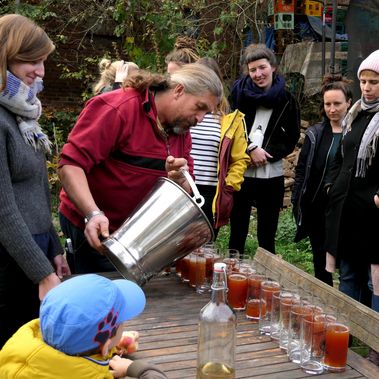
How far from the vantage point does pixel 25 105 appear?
194 centimetres

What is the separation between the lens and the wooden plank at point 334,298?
185 cm

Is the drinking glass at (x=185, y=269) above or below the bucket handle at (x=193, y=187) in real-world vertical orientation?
below

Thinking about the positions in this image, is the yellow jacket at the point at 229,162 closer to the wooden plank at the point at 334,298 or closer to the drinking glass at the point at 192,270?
the wooden plank at the point at 334,298

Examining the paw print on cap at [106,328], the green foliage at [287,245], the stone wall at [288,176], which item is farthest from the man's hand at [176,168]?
the stone wall at [288,176]

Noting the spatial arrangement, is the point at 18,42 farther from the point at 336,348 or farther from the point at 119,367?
the point at 336,348

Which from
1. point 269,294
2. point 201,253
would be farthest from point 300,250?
point 269,294

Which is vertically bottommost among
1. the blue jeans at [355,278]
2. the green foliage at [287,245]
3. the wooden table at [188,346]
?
the green foliage at [287,245]

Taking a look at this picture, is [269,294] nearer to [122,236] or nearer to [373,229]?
[122,236]

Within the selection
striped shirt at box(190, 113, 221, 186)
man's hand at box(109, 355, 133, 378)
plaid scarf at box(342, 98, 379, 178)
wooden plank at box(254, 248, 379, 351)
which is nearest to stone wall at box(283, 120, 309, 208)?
striped shirt at box(190, 113, 221, 186)

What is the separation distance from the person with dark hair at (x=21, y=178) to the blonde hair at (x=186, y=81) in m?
0.49

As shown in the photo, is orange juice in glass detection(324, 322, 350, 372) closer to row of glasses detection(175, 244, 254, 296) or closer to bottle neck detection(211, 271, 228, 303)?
bottle neck detection(211, 271, 228, 303)

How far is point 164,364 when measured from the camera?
→ 164cm

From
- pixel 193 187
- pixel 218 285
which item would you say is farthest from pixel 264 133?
pixel 218 285

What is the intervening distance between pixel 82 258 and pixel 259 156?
6.16 ft
